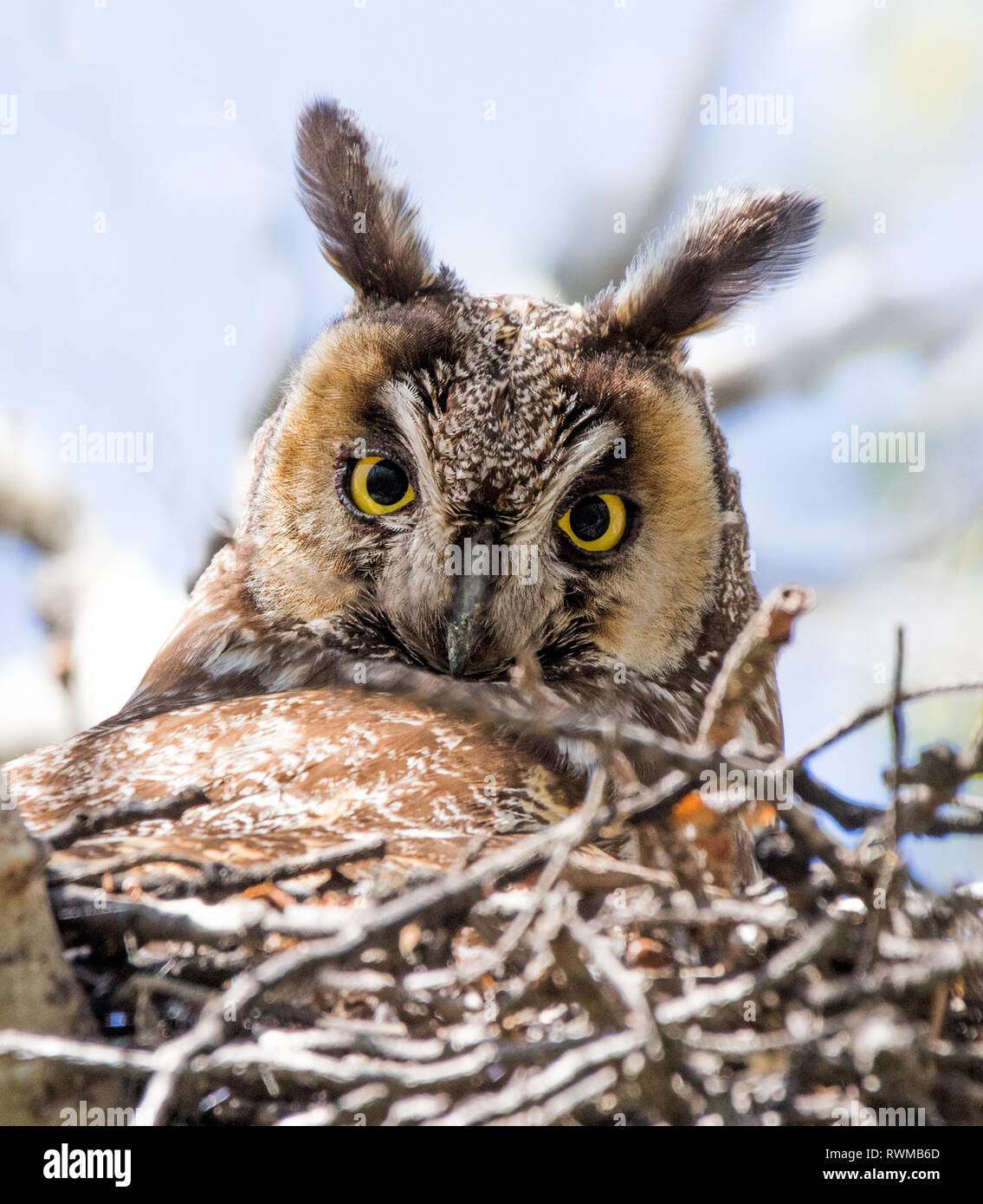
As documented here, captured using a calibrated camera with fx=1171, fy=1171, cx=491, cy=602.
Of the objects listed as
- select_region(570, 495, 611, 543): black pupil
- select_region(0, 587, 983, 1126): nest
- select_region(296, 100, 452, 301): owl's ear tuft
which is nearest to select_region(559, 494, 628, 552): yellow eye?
select_region(570, 495, 611, 543): black pupil

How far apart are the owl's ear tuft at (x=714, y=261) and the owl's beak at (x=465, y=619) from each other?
0.69 m

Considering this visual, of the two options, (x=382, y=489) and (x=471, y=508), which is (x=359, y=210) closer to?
(x=382, y=489)

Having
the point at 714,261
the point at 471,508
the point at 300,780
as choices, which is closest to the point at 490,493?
the point at 471,508

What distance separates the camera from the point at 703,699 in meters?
2.29

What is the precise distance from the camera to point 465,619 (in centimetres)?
199

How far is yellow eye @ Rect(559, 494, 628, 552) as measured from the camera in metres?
2.18

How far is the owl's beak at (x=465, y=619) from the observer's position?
6.55 feet

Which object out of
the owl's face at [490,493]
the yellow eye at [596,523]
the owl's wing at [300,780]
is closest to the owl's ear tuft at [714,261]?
the owl's face at [490,493]

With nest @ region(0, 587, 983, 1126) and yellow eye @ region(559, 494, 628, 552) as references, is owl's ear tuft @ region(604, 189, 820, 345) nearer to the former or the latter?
yellow eye @ region(559, 494, 628, 552)

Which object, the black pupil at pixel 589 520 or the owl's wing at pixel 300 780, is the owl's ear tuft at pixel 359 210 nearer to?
the black pupil at pixel 589 520

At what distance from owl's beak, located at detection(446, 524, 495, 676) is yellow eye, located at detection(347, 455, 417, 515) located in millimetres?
226

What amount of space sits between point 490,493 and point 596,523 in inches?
9.2
